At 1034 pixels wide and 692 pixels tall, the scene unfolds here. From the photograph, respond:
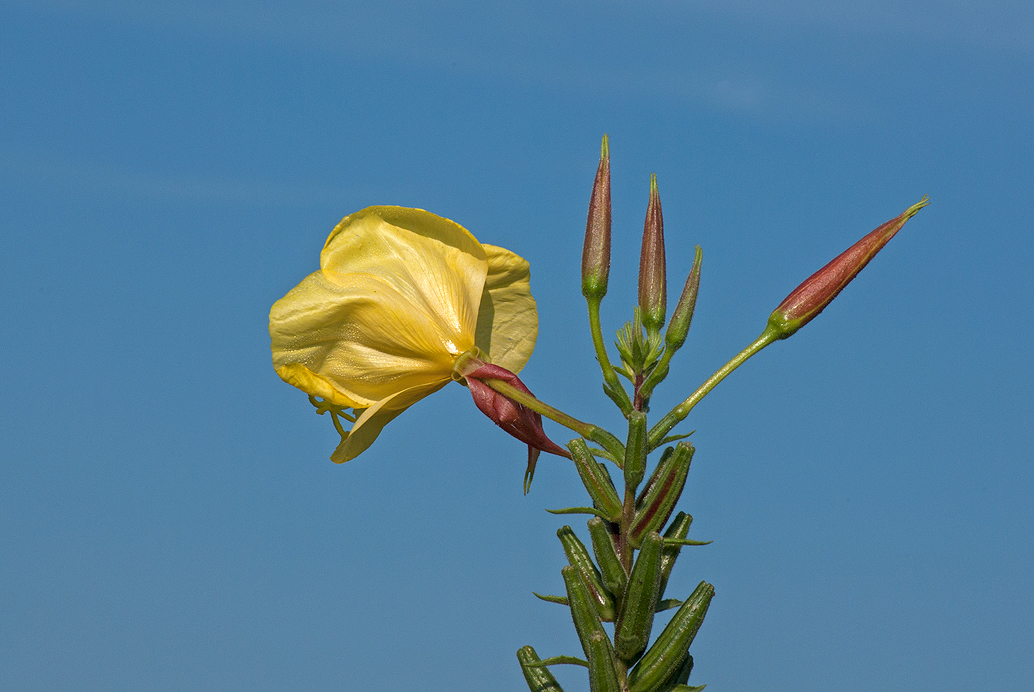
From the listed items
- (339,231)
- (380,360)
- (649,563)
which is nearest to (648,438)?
(649,563)

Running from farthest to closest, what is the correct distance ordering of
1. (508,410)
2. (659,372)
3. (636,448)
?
(508,410) → (659,372) → (636,448)

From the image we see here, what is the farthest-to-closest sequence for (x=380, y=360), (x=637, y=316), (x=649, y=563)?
(x=380, y=360), (x=637, y=316), (x=649, y=563)

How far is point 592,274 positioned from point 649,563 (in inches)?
29.6

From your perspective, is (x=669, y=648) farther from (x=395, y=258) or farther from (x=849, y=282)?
(x=395, y=258)

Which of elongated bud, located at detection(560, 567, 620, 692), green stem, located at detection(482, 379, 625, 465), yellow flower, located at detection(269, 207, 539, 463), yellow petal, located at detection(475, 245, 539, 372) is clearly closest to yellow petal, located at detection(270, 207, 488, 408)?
yellow flower, located at detection(269, 207, 539, 463)

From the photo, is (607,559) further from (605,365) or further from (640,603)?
(605,365)

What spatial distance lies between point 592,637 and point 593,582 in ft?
0.52

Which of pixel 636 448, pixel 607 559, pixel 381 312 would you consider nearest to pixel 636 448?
pixel 636 448

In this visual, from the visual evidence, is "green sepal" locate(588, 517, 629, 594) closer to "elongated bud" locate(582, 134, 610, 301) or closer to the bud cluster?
the bud cluster

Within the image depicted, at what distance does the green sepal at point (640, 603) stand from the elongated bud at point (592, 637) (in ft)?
0.15

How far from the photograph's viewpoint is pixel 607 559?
8.70ft

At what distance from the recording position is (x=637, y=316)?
9.03ft

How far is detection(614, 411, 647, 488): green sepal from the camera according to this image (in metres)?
2.59

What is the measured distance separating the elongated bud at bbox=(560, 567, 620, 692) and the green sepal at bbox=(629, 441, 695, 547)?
183 mm
